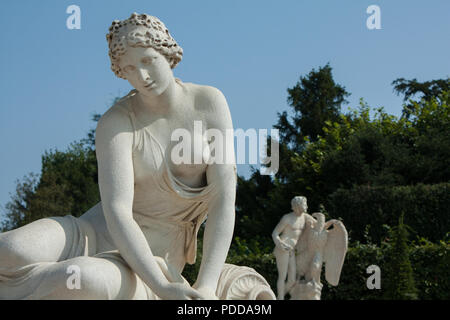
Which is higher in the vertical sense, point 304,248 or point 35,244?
point 35,244

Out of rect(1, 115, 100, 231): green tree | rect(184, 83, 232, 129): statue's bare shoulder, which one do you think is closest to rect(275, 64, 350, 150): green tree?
rect(1, 115, 100, 231): green tree

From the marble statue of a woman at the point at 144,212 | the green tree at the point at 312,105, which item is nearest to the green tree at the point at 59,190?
the green tree at the point at 312,105

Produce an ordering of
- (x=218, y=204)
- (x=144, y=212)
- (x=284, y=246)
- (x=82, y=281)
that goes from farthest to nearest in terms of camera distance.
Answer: (x=284, y=246)
(x=144, y=212)
(x=218, y=204)
(x=82, y=281)

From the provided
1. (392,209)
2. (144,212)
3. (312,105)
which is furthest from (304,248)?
(312,105)

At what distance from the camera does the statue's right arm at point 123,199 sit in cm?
330

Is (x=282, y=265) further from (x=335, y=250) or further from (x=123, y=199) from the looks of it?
(x=123, y=199)

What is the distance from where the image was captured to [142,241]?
3.40 m

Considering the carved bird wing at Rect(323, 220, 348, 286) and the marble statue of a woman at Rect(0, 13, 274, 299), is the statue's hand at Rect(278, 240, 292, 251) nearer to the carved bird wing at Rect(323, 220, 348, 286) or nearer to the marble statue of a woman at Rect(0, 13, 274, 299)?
the carved bird wing at Rect(323, 220, 348, 286)

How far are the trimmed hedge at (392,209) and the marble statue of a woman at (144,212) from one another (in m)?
13.7

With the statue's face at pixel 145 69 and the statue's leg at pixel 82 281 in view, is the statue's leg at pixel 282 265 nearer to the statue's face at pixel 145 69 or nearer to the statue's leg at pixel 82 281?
the statue's face at pixel 145 69

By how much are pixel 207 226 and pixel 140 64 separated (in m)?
0.97

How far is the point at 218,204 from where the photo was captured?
368 centimetres

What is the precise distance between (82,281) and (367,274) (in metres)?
12.5
